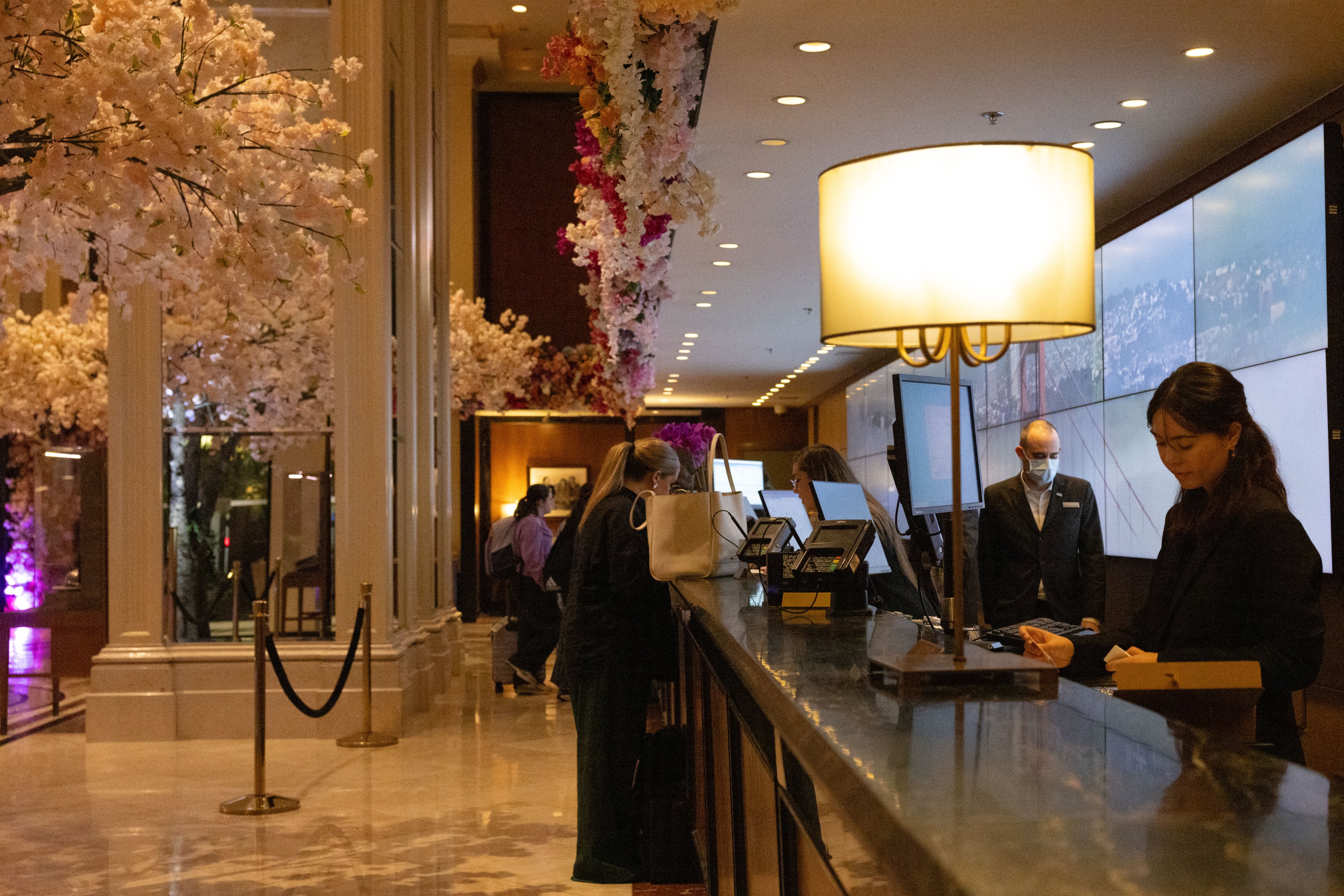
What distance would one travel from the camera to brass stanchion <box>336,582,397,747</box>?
7.13 metres

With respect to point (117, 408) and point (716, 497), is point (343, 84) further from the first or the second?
point (716, 497)

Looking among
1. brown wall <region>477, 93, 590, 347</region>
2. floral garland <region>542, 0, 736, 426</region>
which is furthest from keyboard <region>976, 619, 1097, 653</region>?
brown wall <region>477, 93, 590, 347</region>

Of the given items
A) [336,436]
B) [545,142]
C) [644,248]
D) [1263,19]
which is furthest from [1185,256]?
[545,142]

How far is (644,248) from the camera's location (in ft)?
20.9

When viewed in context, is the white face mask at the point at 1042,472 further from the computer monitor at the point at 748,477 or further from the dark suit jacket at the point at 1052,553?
the computer monitor at the point at 748,477

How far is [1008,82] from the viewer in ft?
Answer: 21.4

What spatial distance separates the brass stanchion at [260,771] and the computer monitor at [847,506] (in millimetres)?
→ 2905

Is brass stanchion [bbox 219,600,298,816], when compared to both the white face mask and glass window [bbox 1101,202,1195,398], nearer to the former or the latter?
the white face mask

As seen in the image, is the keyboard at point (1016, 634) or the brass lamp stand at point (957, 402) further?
the keyboard at point (1016, 634)

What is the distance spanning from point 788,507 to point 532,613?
3873mm

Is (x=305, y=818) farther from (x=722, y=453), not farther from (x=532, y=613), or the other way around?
(x=532, y=613)

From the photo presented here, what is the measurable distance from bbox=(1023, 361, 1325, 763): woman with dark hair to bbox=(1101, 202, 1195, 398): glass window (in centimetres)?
609

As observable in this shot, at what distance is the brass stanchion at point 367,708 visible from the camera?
23.4 feet

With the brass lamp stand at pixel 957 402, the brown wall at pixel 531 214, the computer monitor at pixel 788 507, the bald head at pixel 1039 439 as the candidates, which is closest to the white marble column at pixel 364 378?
the computer monitor at pixel 788 507
